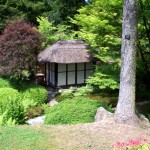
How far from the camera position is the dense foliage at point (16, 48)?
15.7m

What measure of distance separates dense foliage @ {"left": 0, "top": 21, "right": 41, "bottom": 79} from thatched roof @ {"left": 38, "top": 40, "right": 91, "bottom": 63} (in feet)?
6.81

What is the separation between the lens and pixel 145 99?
17.0m

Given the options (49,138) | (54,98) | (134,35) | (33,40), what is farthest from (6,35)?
(49,138)

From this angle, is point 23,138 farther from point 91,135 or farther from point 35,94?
point 35,94

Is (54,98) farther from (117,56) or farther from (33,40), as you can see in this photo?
(117,56)

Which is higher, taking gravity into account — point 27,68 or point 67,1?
point 67,1

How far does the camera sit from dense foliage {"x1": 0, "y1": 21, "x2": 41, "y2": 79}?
15680 mm

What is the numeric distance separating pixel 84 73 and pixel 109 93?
3.84m

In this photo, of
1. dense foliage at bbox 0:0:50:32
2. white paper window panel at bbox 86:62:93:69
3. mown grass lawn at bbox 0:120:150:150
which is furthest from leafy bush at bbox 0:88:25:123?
dense foliage at bbox 0:0:50:32

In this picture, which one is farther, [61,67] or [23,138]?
[61,67]

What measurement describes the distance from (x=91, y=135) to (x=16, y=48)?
9335 millimetres

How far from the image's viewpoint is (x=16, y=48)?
15.7 m

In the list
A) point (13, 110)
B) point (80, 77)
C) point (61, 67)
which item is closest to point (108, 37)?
point (13, 110)

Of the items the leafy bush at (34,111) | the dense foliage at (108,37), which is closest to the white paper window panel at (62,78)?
the leafy bush at (34,111)
